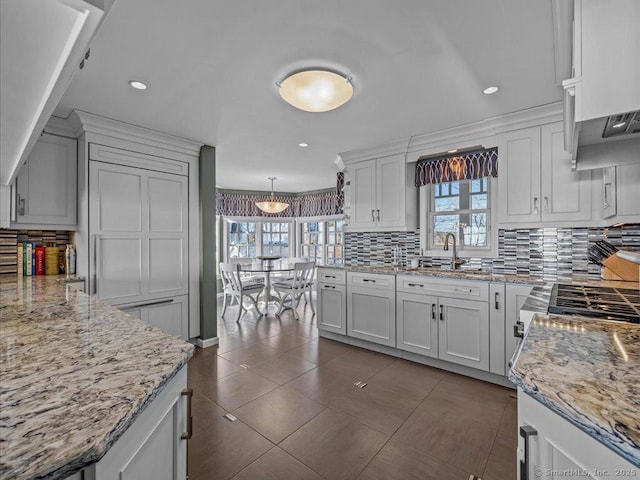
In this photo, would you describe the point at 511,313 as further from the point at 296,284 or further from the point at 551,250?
the point at 296,284

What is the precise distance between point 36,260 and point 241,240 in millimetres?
4315

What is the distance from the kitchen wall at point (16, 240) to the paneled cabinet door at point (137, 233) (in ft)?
1.66

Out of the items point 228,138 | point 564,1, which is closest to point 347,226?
point 228,138

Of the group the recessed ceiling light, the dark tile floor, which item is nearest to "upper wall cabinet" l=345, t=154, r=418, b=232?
the dark tile floor

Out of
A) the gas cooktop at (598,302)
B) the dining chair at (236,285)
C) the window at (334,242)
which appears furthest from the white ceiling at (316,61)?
the window at (334,242)

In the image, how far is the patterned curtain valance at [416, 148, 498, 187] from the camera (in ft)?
10.2

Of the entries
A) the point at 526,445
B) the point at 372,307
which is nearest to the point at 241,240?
the point at 372,307

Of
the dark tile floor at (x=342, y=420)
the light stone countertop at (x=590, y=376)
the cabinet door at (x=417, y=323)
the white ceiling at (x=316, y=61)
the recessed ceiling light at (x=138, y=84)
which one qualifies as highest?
the white ceiling at (x=316, y=61)

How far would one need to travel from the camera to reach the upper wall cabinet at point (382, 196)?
138 inches

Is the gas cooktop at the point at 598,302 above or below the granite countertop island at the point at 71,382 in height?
above

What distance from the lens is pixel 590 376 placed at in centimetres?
74

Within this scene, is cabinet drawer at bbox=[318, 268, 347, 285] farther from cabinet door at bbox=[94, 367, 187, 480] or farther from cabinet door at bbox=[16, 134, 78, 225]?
cabinet door at bbox=[94, 367, 187, 480]

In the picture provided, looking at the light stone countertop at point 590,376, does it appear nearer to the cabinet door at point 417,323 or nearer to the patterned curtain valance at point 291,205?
the cabinet door at point 417,323

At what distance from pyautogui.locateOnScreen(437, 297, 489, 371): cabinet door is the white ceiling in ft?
5.77
